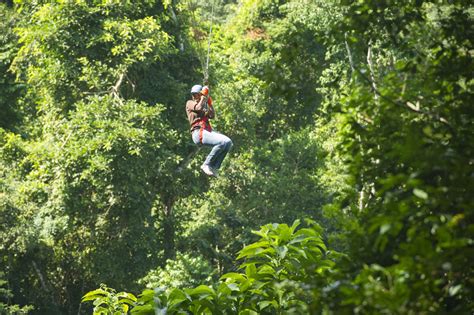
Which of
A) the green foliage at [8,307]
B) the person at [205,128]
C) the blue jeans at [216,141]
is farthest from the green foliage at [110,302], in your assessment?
the green foliage at [8,307]

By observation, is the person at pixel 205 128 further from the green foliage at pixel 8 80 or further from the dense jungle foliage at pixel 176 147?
the green foliage at pixel 8 80

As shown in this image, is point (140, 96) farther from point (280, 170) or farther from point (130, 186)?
point (280, 170)

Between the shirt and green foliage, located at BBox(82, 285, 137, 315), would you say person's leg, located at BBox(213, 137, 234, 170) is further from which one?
green foliage, located at BBox(82, 285, 137, 315)

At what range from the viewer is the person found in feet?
34.3

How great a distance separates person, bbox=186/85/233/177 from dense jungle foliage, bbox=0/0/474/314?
930 mm

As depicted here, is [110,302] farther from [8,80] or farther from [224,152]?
[8,80]

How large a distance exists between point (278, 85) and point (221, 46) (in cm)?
2154

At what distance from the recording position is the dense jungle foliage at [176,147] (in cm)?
393

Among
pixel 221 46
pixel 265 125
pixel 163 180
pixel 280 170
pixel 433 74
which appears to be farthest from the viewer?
pixel 221 46

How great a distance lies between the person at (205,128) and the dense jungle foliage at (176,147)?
3.05ft

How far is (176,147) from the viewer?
1711 centimetres

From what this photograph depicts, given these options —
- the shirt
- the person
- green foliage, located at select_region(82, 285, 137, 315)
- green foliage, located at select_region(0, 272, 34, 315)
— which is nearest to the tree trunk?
green foliage, located at select_region(0, 272, 34, 315)

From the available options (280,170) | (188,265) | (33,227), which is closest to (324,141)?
(280,170)

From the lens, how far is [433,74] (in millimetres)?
3885
